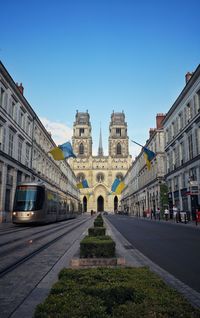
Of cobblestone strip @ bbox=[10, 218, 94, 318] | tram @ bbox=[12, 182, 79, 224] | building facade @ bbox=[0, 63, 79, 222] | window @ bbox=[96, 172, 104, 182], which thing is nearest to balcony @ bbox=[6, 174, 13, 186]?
building facade @ bbox=[0, 63, 79, 222]

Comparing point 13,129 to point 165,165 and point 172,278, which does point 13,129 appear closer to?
point 165,165

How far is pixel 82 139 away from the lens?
113 metres

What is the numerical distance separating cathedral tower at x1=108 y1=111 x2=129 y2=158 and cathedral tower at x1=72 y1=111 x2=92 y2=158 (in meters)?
9.04

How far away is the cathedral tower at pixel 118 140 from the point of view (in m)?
113

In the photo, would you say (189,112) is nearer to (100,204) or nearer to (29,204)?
(29,204)

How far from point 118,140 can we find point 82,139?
14853 millimetres

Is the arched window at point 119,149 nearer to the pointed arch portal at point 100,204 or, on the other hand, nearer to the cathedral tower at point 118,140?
the cathedral tower at point 118,140

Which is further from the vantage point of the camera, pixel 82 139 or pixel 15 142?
pixel 82 139

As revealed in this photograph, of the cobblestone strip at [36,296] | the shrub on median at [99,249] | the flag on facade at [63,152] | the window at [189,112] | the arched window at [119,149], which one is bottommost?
the cobblestone strip at [36,296]

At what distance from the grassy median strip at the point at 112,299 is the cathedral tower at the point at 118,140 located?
109 m

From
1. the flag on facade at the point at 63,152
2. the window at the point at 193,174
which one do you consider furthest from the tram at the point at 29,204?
the window at the point at 193,174

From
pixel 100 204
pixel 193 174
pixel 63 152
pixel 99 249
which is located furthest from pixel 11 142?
pixel 100 204

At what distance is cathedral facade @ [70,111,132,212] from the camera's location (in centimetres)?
10825

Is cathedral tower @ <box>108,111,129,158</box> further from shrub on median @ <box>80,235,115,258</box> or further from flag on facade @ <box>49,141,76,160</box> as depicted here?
shrub on median @ <box>80,235,115,258</box>
